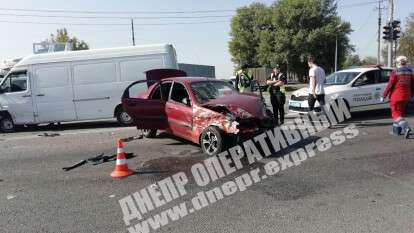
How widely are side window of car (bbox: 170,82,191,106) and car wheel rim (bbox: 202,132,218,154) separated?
91cm

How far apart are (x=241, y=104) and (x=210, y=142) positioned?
933mm

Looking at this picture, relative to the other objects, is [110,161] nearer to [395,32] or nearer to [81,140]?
[81,140]

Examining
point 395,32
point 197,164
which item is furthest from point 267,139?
point 395,32

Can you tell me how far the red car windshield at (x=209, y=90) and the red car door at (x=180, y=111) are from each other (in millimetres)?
227

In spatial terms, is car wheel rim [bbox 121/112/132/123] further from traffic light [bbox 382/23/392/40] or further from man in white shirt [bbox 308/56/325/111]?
traffic light [bbox 382/23/392/40]

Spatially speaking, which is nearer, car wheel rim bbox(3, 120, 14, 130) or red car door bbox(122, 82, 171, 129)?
red car door bbox(122, 82, 171, 129)

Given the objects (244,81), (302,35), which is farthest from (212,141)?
(302,35)

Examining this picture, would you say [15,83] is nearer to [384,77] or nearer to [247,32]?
[384,77]

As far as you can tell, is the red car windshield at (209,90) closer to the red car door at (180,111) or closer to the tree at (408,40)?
the red car door at (180,111)

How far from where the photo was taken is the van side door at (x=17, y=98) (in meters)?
12.2

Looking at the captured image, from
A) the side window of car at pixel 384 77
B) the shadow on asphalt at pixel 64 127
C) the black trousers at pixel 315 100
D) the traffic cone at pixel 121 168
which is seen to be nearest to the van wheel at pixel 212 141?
the traffic cone at pixel 121 168

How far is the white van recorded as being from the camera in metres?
12.0

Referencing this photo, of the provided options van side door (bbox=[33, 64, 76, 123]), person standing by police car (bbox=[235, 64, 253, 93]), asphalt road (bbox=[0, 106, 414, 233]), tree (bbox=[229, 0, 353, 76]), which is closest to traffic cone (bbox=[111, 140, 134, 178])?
asphalt road (bbox=[0, 106, 414, 233])

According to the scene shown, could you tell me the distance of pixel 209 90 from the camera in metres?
7.93
